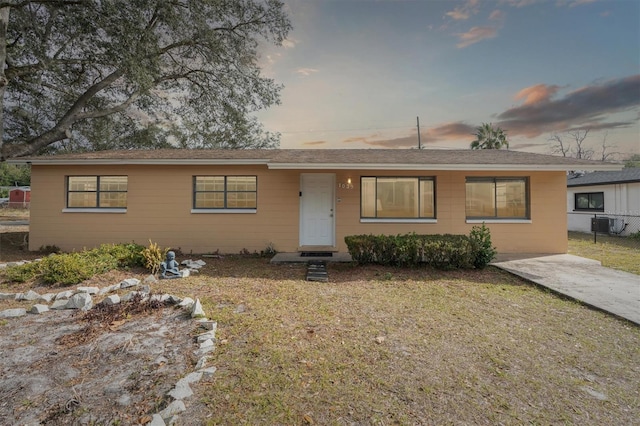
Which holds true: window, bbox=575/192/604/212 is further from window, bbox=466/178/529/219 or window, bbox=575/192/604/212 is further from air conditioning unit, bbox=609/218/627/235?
window, bbox=466/178/529/219

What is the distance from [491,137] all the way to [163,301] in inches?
1172

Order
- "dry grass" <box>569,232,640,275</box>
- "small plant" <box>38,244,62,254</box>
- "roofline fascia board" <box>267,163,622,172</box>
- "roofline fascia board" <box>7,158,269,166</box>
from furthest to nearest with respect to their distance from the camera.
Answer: "small plant" <box>38,244,62,254</box> → "roofline fascia board" <box>7,158,269,166</box> → "roofline fascia board" <box>267,163,622,172</box> → "dry grass" <box>569,232,640,275</box>

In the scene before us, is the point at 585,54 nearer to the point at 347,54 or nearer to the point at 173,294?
the point at 347,54

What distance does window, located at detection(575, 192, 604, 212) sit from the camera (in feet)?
47.0

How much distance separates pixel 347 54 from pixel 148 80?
768 centimetres

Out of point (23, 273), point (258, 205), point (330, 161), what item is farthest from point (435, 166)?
point (23, 273)

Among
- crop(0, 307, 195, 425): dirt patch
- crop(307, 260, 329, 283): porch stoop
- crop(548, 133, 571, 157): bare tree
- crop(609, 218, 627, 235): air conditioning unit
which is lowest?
crop(0, 307, 195, 425): dirt patch

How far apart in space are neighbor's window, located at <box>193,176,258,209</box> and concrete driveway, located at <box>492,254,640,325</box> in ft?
23.9

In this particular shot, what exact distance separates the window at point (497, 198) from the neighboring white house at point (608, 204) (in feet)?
22.4

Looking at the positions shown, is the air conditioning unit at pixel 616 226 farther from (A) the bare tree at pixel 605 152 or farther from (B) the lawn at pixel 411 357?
(A) the bare tree at pixel 605 152

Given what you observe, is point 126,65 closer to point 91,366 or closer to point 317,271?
point 317,271

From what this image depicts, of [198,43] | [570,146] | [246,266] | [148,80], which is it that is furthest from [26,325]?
[570,146]

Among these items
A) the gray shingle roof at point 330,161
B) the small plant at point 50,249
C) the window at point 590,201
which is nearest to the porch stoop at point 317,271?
the gray shingle roof at point 330,161

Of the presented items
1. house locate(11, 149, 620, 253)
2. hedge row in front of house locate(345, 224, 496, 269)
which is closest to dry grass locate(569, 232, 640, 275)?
house locate(11, 149, 620, 253)
